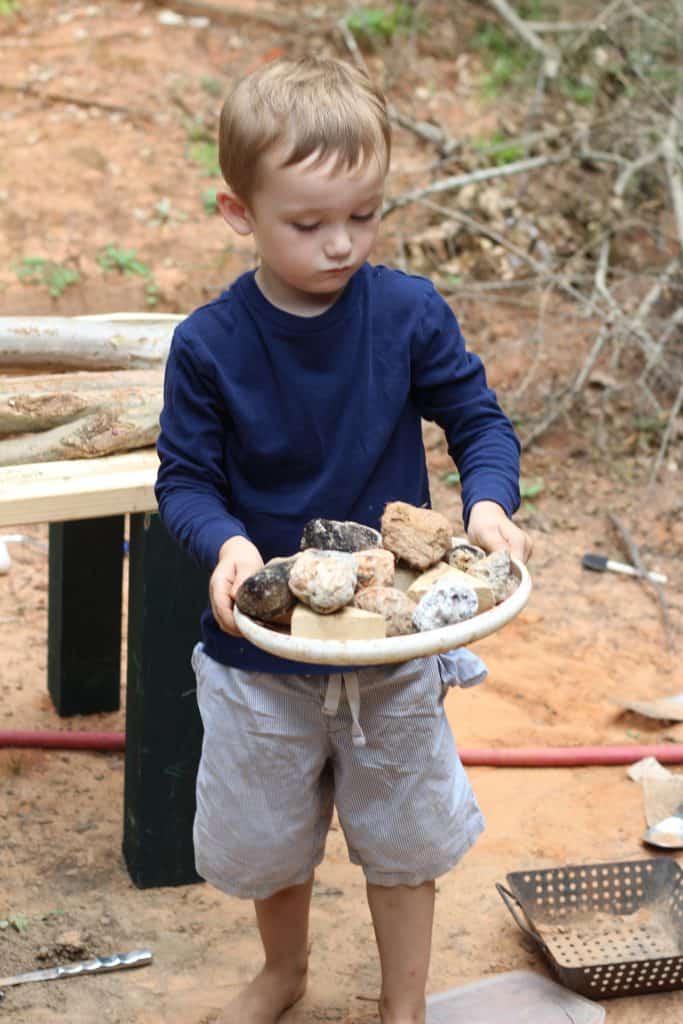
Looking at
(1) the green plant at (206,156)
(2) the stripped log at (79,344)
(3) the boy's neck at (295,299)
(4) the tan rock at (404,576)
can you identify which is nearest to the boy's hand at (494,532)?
(4) the tan rock at (404,576)

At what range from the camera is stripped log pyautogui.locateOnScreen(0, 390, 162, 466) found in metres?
2.56

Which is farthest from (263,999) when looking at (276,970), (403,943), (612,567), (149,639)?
(612,567)

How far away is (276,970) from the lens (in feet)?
7.65

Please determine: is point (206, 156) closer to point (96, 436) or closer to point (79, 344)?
point (79, 344)

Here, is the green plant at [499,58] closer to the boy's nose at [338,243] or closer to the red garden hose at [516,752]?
the red garden hose at [516,752]

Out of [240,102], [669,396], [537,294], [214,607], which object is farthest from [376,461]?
[537,294]

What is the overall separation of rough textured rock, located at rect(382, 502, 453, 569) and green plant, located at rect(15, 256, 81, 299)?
416cm

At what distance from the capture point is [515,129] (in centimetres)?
656

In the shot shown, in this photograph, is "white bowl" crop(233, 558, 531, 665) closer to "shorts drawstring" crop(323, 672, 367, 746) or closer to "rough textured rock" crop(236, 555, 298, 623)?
"rough textured rock" crop(236, 555, 298, 623)

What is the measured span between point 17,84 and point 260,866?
562 centimetres

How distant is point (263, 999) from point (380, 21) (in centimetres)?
593

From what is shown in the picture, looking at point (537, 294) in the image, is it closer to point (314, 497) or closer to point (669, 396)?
point (669, 396)

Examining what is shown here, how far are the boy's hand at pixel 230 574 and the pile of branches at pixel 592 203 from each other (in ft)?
10.9

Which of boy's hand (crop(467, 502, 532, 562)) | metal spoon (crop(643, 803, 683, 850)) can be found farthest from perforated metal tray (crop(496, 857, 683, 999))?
boy's hand (crop(467, 502, 532, 562))
